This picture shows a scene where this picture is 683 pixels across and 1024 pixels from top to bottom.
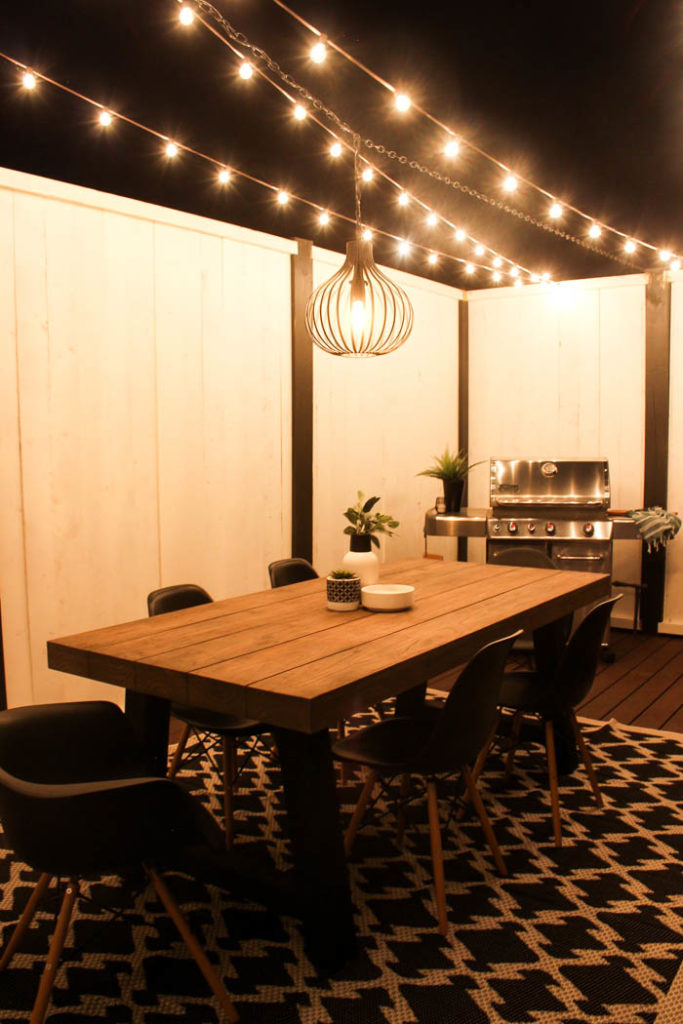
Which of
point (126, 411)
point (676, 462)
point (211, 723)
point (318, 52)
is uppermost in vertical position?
point (318, 52)

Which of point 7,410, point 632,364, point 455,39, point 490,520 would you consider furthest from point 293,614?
point 632,364

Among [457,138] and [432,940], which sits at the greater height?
[457,138]

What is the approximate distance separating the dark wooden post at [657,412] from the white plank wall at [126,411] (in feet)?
9.09

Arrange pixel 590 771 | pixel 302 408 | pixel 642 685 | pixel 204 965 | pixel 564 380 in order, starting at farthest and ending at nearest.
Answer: pixel 564 380
pixel 302 408
pixel 642 685
pixel 590 771
pixel 204 965

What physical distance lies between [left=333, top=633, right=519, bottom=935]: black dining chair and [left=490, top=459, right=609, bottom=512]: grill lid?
125 inches

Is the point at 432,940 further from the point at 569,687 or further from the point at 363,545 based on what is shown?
the point at 363,545

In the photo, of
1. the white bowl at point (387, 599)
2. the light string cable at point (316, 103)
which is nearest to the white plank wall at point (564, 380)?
the light string cable at point (316, 103)

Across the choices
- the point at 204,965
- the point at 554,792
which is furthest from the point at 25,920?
the point at 554,792

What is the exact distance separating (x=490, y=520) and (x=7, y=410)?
3.26m

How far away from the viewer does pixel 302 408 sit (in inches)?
199

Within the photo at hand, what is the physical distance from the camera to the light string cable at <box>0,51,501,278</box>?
3.35m

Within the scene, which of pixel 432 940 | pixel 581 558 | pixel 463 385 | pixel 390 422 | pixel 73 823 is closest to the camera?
pixel 73 823

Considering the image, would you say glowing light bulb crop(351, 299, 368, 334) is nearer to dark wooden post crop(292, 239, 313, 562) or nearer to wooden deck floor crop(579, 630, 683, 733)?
dark wooden post crop(292, 239, 313, 562)

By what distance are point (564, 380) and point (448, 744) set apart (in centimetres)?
445
